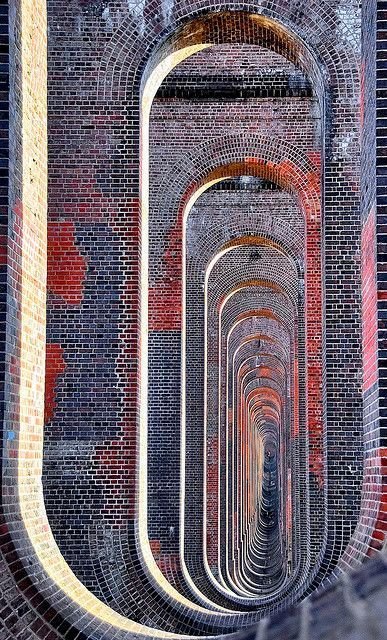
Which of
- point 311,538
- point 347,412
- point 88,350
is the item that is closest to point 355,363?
point 347,412

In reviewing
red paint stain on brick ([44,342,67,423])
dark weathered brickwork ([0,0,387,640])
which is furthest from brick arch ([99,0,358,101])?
red paint stain on brick ([44,342,67,423])

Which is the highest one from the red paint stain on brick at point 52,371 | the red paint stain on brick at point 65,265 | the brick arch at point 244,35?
the brick arch at point 244,35

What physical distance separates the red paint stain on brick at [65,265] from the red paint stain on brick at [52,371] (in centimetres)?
54

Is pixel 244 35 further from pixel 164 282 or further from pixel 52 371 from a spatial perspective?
pixel 164 282

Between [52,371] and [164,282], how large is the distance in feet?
16.6

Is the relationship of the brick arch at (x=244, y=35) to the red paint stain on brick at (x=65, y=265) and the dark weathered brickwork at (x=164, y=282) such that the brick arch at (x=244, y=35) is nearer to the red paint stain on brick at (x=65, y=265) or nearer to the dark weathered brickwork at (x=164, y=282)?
the dark weathered brickwork at (x=164, y=282)

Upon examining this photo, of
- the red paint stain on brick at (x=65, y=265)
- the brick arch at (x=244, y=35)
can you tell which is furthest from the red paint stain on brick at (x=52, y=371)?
the brick arch at (x=244, y=35)

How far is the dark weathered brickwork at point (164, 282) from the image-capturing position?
480 cm

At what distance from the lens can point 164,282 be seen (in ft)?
45.1

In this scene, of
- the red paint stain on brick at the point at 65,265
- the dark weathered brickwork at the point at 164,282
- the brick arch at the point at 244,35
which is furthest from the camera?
the red paint stain on brick at the point at 65,265

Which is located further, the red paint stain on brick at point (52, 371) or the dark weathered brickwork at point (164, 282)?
the red paint stain on brick at point (52, 371)

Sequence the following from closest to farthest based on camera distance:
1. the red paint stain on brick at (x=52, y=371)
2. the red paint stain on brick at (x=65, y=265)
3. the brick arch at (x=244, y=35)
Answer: the brick arch at (x=244, y=35) < the red paint stain on brick at (x=65, y=265) < the red paint stain on brick at (x=52, y=371)

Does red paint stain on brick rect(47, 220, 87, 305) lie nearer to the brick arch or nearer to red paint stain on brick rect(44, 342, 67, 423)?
red paint stain on brick rect(44, 342, 67, 423)

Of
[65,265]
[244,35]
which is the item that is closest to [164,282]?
[65,265]
